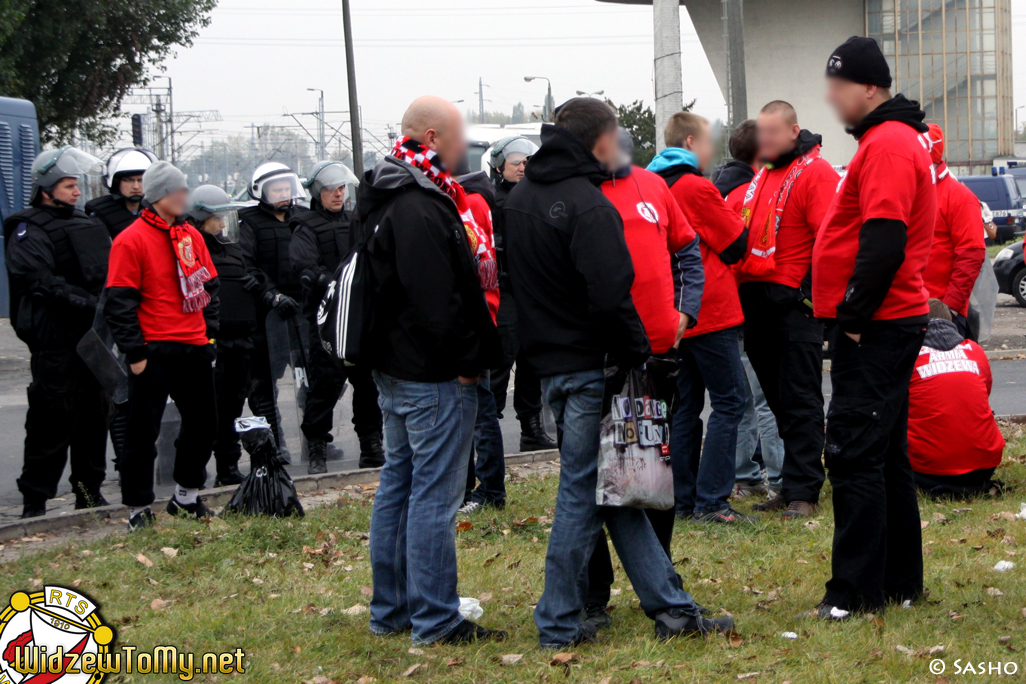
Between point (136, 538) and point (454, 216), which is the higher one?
point (454, 216)

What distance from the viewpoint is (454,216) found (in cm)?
373

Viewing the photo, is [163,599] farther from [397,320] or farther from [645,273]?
[645,273]

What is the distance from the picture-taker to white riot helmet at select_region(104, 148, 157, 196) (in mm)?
6734

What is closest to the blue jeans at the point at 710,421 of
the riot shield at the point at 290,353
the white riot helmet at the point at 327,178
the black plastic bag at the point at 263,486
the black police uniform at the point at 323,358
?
the black plastic bag at the point at 263,486

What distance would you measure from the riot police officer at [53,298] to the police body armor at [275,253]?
59.8 inches

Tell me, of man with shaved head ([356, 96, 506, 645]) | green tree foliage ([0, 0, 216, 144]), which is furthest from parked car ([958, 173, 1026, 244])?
man with shaved head ([356, 96, 506, 645])

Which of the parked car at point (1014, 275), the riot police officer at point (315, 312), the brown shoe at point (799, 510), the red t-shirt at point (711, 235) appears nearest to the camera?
the red t-shirt at point (711, 235)

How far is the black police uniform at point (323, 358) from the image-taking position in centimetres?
724

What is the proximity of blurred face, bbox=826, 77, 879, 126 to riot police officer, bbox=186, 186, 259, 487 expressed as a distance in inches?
181

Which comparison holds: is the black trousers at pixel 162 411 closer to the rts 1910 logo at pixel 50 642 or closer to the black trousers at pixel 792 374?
the rts 1910 logo at pixel 50 642

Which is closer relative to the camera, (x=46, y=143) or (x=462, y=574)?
(x=462, y=574)

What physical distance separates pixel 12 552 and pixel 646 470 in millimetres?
3749

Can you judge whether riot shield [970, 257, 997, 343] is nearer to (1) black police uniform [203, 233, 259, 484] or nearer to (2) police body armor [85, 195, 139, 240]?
(1) black police uniform [203, 233, 259, 484]

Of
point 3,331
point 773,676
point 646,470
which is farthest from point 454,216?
point 3,331
